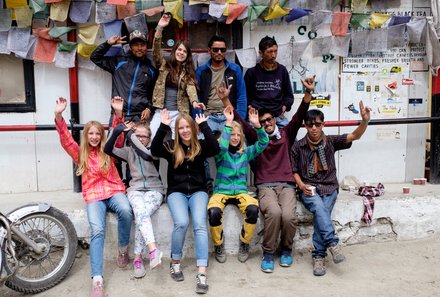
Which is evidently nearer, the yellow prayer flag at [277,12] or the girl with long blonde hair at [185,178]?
the girl with long blonde hair at [185,178]

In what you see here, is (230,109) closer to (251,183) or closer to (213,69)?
(213,69)

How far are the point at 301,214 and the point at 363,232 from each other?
750 millimetres

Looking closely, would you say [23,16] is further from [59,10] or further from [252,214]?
[252,214]

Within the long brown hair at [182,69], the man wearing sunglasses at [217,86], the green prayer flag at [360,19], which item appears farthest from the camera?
the green prayer flag at [360,19]

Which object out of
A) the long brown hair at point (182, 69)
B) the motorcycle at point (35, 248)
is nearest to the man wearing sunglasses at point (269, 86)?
the long brown hair at point (182, 69)

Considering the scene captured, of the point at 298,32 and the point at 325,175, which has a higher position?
the point at 298,32

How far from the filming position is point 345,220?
5.11 metres

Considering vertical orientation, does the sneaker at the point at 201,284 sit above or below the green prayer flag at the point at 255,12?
below

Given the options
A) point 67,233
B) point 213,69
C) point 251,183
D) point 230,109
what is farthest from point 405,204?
point 67,233

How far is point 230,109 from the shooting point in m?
4.65

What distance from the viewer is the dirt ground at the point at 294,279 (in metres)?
4.16

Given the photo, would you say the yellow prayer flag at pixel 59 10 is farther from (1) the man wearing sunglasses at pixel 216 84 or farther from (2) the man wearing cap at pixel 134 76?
(1) the man wearing sunglasses at pixel 216 84

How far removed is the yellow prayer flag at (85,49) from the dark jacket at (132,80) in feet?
0.60

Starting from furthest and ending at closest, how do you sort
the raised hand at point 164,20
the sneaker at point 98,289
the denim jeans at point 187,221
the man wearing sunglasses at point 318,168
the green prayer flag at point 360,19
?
1. the green prayer flag at point 360,19
2. the raised hand at point 164,20
3. the man wearing sunglasses at point 318,168
4. the denim jeans at point 187,221
5. the sneaker at point 98,289
